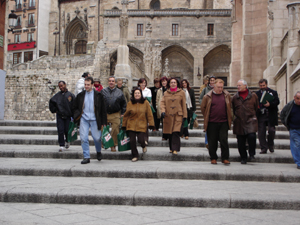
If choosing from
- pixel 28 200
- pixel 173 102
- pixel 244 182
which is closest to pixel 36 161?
pixel 28 200

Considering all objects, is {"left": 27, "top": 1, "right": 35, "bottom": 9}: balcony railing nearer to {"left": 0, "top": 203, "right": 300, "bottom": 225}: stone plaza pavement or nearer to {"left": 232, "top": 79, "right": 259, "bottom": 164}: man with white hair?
{"left": 232, "top": 79, "right": 259, "bottom": 164}: man with white hair

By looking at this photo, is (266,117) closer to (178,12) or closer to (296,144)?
(296,144)

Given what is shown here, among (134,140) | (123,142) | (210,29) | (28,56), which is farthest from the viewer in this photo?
(28,56)

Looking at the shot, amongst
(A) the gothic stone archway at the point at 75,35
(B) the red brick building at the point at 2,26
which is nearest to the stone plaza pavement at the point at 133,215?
(B) the red brick building at the point at 2,26

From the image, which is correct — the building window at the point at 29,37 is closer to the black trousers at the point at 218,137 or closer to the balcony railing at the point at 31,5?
the balcony railing at the point at 31,5

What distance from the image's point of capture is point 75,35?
5506cm

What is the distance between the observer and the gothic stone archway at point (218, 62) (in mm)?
41406

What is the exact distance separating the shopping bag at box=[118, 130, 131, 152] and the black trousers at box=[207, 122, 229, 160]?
186 centimetres

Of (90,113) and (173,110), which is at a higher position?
(173,110)

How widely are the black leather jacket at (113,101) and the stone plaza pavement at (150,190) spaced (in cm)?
115

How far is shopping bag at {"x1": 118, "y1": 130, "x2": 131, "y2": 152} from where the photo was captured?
9.05m

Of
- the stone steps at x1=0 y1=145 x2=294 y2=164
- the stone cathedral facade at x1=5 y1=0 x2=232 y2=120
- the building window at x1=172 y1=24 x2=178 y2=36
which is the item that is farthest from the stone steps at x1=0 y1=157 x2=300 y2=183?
the building window at x1=172 y1=24 x2=178 y2=36

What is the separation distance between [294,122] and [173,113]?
2619mm

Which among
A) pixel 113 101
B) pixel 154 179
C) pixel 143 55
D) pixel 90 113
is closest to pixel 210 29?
pixel 143 55
